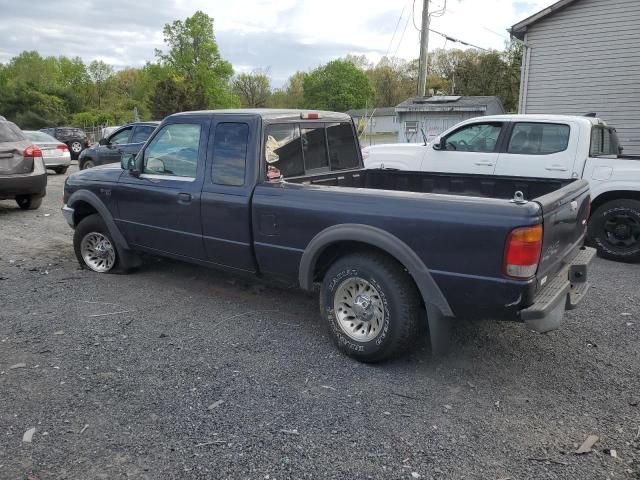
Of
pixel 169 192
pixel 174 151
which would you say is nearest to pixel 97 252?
pixel 169 192

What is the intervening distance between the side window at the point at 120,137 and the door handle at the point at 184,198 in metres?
9.31

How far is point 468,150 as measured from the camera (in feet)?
25.1

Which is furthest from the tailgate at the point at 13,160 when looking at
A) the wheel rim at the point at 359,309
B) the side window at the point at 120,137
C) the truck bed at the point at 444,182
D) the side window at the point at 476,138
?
the wheel rim at the point at 359,309

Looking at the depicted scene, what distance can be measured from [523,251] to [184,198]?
2.92m

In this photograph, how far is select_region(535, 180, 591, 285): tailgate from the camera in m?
3.16

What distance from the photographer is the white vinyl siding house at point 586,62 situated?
1232 centimetres

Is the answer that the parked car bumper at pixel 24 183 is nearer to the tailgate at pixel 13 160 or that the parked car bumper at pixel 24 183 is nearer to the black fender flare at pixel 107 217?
the tailgate at pixel 13 160

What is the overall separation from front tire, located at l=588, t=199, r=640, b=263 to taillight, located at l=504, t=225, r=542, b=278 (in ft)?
14.4

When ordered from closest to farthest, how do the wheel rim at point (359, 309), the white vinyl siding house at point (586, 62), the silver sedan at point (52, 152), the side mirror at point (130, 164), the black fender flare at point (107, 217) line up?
the wheel rim at point (359, 309)
the side mirror at point (130, 164)
the black fender flare at point (107, 217)
the white vinyl siding house at point (586, 62)
the silver sedan at point (52, 152)

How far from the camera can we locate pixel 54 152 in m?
15.6

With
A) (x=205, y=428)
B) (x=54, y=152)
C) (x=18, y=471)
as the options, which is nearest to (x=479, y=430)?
(x=205, y=428)

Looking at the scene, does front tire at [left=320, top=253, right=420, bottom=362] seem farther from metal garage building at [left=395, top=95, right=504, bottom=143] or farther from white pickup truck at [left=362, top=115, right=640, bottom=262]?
metal garage building at [left=395, top=95, right=504, bottom=143]

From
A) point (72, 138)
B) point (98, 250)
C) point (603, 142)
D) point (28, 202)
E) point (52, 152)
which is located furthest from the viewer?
point (72, 138)

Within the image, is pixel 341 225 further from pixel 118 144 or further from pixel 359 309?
pixel 118 144
